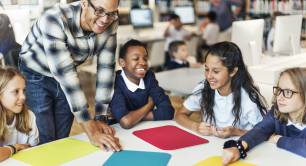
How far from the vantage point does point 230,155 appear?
127 cm

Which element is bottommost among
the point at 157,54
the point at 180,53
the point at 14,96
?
the point at 157,54

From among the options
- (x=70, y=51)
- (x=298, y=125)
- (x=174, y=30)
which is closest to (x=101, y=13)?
(x=70, y=51)

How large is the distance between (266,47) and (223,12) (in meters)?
2.67

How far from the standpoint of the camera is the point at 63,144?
1.46 m

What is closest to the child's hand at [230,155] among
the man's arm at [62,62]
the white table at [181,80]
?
the man's arm at [62,62]

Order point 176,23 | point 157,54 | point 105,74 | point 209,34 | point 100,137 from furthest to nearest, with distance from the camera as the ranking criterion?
point 209,34
point 176,23
point 157,54
point 105,74
point 100,137

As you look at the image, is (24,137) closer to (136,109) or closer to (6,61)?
(6,61)

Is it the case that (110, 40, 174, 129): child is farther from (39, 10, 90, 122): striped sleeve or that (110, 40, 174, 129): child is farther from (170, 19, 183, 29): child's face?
(170, 19, 183, 29): child's face

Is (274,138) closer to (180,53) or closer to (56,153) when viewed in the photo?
(56,153)

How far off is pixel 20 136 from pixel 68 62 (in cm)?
40

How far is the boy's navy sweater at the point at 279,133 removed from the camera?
1362mm

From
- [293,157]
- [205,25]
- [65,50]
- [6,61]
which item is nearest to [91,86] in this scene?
[205,25]

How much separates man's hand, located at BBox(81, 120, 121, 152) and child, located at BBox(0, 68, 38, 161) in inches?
10.3

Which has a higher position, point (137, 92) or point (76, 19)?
point (76, 19)
